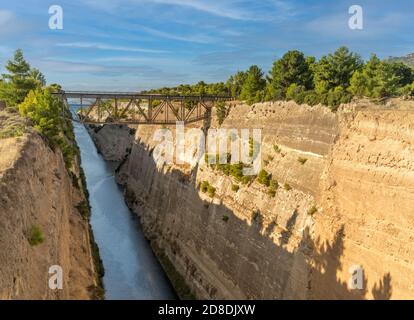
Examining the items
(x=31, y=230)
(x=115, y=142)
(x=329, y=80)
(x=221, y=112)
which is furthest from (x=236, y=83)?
(x=115, y=142)

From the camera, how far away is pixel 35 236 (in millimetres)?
17906

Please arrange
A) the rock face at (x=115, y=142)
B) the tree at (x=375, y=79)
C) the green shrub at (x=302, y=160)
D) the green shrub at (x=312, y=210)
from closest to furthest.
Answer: the green shrub at (x=312, y=210) < the green shrub at (x=302, y=160) < the tree at (x=375, y=79) < the rock face at (x=115, y=142)

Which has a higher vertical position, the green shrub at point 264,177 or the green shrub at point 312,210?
the green shrub at point 264,177

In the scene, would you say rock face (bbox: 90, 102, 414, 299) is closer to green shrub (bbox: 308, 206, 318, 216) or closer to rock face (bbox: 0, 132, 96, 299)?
green shrub (bbox: 308, 206, 318, 216)

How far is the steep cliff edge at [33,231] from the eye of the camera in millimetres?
14797

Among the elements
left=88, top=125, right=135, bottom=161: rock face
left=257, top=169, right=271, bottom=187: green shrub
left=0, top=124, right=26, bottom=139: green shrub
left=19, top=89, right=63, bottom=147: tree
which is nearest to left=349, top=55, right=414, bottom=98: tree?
left=257, top=169, right=271, bottom=187: green shrub

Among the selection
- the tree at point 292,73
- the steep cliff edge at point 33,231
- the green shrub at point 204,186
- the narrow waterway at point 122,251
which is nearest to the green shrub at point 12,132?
the steep cliff edge at point 33,231

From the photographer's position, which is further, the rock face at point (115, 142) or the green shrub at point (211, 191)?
the rock face at point (115, 142)

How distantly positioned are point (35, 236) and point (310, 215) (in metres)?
15.8

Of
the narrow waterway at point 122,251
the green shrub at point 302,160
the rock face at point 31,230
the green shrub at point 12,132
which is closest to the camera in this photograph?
the rock face at point 31,230

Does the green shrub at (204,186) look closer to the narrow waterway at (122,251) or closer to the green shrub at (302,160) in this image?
the narrow waterway at (122,251)

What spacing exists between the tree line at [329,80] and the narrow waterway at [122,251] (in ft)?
62.8

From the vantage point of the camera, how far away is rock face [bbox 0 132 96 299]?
48.4 feet

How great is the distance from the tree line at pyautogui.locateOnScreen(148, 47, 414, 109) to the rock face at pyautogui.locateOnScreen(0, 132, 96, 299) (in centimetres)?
1874
